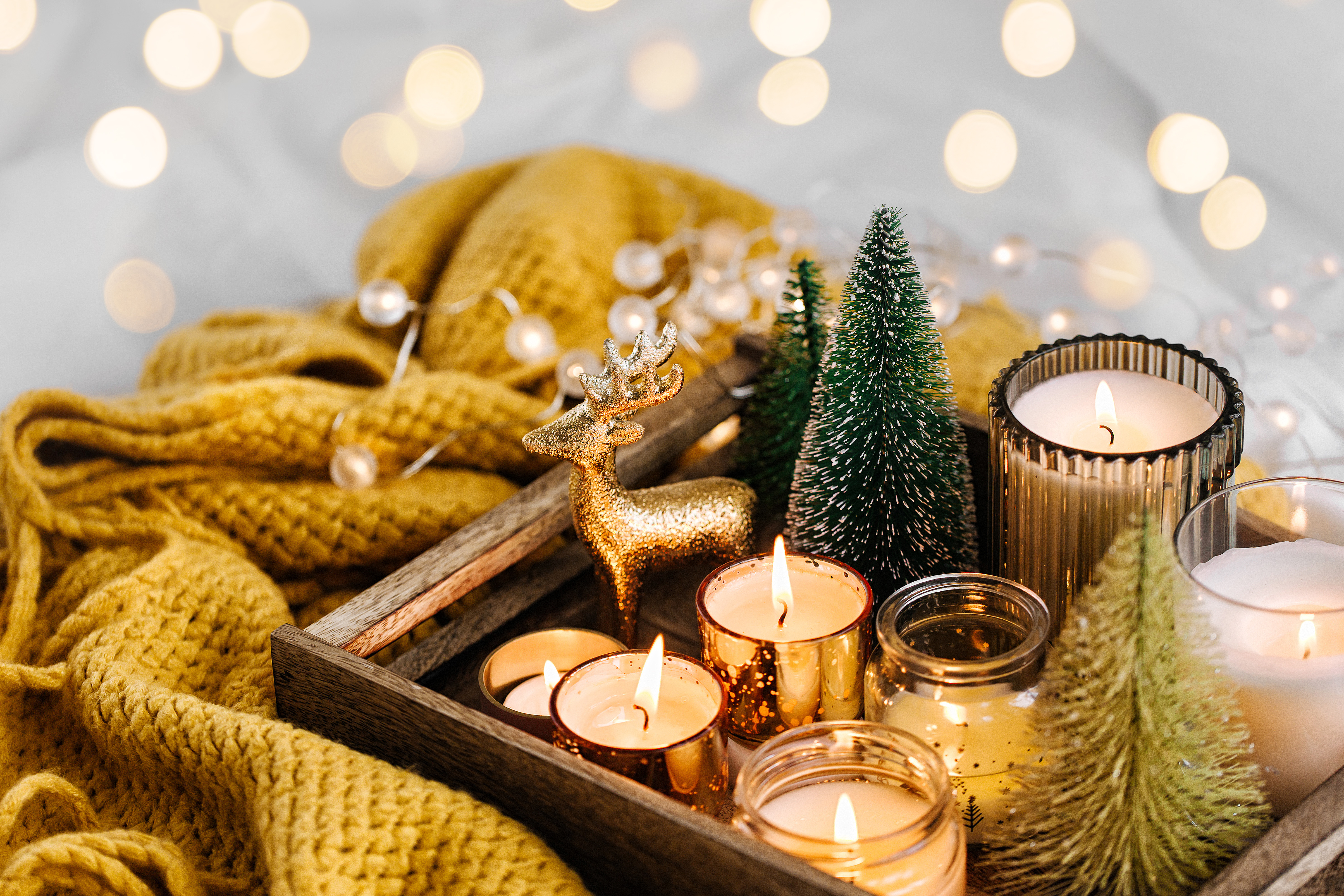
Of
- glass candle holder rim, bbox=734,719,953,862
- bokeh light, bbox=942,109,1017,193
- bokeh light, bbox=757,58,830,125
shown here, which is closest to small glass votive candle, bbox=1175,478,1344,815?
glass candle holder rim, bbox=734,719,953,862

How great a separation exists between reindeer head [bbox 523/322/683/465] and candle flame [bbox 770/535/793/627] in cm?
8

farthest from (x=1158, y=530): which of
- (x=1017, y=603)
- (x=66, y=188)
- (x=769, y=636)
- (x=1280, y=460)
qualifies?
(x=66, y=188)

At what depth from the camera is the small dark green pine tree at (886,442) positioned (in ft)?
1.97

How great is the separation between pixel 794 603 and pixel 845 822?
5.2 inches

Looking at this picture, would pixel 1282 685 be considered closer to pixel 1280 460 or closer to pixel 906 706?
pixel 906 706

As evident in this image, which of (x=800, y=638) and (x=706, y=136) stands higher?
(x=706, y=136)

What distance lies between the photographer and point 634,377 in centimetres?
59

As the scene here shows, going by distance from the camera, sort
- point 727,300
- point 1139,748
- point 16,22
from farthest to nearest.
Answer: point 16,22 < point 727,300 < point 1139,748

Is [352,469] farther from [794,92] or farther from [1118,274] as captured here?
[794,92]

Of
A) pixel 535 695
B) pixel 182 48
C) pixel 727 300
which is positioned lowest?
pixel 535 695

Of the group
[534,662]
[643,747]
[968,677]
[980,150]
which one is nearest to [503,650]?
[534,662]

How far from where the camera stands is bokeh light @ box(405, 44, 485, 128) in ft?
4.83

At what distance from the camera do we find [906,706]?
0.51m

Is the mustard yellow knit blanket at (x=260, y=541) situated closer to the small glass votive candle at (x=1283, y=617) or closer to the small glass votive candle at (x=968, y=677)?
the small glass votive candle at (x=968, y=677)
